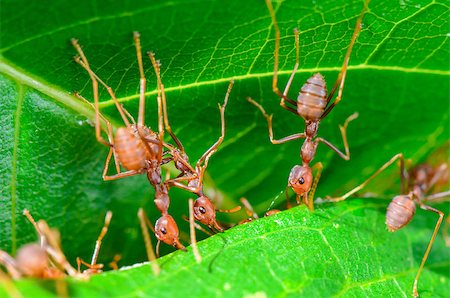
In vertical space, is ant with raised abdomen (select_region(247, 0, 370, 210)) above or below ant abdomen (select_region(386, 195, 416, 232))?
above

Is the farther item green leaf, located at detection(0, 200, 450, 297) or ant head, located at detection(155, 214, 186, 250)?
ant head, located at detection(155, 214, 186, 250)

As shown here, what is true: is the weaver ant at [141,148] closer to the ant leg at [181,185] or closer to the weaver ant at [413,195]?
the ant leg at [181,185]

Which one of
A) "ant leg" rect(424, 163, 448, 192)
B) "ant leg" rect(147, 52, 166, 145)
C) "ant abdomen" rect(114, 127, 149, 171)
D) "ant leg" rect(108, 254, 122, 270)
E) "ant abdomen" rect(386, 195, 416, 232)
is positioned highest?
"ant leg" rect(147, 52, 166, 145)

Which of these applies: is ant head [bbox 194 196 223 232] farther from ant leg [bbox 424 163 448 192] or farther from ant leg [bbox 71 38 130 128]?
ant leg [bbox 424 163 448 192]

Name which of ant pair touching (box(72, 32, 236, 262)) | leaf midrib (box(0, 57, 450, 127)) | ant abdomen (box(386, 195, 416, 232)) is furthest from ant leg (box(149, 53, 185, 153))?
ant abdomen (box(386, 195, 416, 232))

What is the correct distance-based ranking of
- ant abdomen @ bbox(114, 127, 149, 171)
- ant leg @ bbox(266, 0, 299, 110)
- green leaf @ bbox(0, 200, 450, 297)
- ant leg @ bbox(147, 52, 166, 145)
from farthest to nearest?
1. ant abdomen @ bbox(114, 127, 149, 171)
2. ant leg @ bbox(147, 52, 166, 145)
3. ant leg @ bbox(266, 0, 299, 110)
4. green leaf @ bbox(0, 200, 450, 297)

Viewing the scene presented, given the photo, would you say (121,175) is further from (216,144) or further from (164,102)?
(216,144)

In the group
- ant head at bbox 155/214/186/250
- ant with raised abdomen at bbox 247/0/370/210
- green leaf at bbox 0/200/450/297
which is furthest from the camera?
ant head at bbox 155/214/186/250
